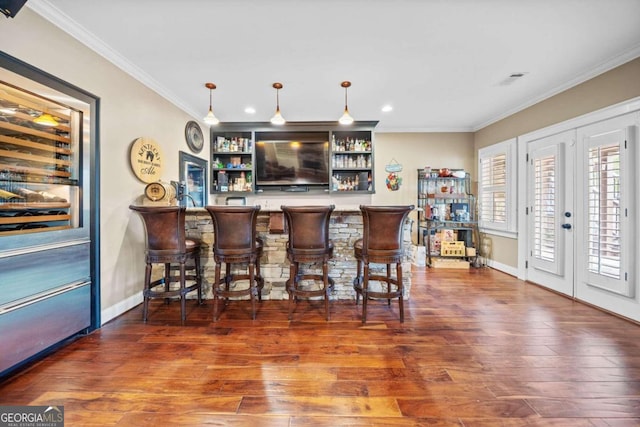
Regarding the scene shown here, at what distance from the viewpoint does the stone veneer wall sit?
2.98 m

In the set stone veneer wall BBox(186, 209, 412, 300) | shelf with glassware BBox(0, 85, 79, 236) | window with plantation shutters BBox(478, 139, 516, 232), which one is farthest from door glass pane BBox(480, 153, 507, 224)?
shelf with glassware BBox(0, 85, 79, 236)

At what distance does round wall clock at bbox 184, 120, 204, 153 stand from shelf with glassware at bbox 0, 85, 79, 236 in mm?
1920

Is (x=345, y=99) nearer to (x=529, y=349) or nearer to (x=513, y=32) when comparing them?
(x=513, y=32)

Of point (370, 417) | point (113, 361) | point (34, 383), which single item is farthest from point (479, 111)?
point (34, 383)

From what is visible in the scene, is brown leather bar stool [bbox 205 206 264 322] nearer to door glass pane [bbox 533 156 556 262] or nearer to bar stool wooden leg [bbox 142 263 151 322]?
bar stool wooden leg [bbox 142 263 151 322]

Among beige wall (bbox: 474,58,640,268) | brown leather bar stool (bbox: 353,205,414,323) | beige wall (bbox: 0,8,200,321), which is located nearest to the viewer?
beige wall (bbox: 0,8,200,321)

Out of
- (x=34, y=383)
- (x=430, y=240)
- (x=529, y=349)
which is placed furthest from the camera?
(x=430, y=240)

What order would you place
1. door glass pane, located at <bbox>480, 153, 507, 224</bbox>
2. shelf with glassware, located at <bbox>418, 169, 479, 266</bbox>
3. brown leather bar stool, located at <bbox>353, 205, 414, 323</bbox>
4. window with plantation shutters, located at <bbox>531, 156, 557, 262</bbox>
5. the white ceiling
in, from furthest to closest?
shelf with glassware, located at <bbox>418, 169, 479, 266</bbox> → door glass pane, located at <bbox>480, 153, 507, 224</bbox> → window with plantation shutters, located at <bbox>531, 156, 557, 262</bbox> → brown leather bar stool, located at <bbox>353, 205, 414, 323</bbox> → the white ceiling

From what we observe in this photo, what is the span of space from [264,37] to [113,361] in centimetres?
282

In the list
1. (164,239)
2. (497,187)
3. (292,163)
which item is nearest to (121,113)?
(164,239)

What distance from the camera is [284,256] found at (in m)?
3.03

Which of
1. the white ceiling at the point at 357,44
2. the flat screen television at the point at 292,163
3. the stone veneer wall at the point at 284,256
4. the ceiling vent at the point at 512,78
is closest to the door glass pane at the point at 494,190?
the white ceiling at the point at 357,44

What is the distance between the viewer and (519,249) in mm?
3971

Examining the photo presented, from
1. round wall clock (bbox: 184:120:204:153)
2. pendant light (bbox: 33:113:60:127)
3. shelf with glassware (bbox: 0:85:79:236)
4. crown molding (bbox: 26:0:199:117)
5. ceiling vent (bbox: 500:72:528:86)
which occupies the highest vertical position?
ceiling vent (bbox: 500:72:528:86)
